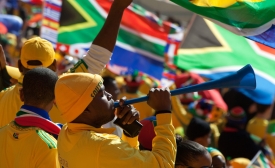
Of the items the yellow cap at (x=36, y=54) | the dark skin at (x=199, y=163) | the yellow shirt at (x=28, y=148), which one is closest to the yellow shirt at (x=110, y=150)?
the yellow shirt at (x=28, y=148)

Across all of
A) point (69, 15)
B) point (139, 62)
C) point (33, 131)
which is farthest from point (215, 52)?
point (33, 131)

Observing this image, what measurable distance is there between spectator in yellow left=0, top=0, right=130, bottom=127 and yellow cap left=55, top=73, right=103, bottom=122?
100 cm

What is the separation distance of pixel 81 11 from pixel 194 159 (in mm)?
4157

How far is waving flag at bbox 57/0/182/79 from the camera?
24.7 ft

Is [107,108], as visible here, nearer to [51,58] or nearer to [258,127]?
[51,58]

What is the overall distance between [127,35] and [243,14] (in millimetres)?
4039

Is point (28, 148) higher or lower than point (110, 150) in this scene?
lower

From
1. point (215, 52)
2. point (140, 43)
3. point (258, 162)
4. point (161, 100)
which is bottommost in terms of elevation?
point (140, 43)

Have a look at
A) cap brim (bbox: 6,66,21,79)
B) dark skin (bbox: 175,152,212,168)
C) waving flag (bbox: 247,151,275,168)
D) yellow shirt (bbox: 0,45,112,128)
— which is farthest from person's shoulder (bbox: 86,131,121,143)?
cap brim (bbox: 6,66,21,79)

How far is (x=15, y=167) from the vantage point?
3615 mm

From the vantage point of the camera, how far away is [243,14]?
3992 millimetres

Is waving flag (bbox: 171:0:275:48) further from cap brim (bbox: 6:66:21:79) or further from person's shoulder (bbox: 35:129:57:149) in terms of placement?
cap brim (bbox: 6:66:21:79)

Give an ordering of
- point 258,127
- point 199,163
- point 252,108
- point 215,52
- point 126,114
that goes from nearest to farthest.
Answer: point 126,114 → point 199,163 → point 215,52 → point 258,127 → point 252,108

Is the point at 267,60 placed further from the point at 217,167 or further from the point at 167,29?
the point at 167,29
